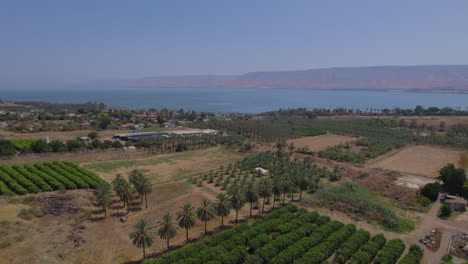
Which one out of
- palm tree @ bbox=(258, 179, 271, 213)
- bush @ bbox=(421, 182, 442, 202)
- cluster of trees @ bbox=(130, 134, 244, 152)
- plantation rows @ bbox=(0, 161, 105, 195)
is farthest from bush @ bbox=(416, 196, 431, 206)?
plantation rows @ bbox=(0, 161, 105, 195)

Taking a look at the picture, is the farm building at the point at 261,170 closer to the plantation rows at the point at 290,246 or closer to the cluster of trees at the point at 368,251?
the plantation rows at the point at 290,246

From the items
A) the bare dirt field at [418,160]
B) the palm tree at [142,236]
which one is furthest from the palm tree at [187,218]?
the bare dirt field at [418,160]

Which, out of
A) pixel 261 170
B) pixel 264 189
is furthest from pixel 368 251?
pixel 261 170

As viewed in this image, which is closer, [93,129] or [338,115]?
[93,129]

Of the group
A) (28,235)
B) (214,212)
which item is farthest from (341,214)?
(28,235)

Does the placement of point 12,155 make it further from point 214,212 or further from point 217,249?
point 217,249

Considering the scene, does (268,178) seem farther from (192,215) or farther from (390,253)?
(390,253)
